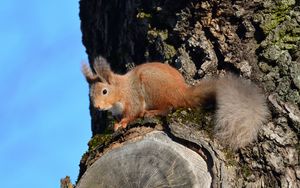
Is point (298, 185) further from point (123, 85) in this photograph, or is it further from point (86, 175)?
point (123, 85)

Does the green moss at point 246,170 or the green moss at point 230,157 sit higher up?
the green moss at point 230,157

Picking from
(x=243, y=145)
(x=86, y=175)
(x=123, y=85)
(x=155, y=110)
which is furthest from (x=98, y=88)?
(x=243, y=145)

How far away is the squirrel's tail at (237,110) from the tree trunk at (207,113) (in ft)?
0.16

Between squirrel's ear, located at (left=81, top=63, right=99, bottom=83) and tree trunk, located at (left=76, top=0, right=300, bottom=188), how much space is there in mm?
414

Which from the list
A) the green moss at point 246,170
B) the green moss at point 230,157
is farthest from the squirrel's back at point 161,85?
the green moss at point 246,170

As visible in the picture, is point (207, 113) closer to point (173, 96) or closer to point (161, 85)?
point (173, 96)

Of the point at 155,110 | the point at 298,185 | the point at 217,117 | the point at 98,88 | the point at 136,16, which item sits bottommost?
the point at 298,185

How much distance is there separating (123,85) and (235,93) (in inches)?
46.8

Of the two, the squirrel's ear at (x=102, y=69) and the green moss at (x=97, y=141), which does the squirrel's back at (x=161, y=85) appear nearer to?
the squirrel's ear at (x=102, y=69)

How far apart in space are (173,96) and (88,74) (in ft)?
2.58

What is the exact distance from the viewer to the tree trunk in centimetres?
411

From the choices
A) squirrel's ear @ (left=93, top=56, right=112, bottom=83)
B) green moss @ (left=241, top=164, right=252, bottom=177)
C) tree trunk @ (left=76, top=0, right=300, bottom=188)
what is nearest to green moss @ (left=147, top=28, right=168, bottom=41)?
tree trunk @ (left=76, top=0, right=300, bottom=188)

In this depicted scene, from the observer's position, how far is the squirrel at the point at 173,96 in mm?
4285

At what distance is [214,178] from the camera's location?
13.1ft
